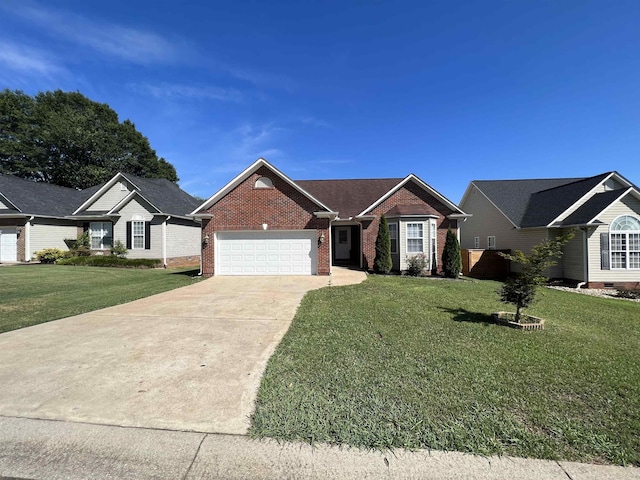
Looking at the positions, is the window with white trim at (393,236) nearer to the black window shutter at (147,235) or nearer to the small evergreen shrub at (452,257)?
the small evergreen shrub at (452,257)

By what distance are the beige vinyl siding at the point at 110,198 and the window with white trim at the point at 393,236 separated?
1809 centimetres

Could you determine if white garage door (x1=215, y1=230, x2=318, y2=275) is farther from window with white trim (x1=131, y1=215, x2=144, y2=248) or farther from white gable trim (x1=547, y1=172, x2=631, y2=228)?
white gable trim (x1=547, y1=172, x2=631, y2=228)

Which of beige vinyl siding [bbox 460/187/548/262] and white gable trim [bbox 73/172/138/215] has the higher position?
white gable trim [bbox 73/172/138/215]

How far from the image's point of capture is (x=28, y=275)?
13.5 metres

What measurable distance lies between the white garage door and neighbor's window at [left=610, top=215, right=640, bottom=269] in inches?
539

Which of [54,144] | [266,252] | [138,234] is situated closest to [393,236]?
[266,252]

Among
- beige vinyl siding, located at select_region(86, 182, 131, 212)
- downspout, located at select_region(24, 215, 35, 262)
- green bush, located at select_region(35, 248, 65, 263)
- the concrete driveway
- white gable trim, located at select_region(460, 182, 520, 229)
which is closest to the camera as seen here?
the concrete driveway

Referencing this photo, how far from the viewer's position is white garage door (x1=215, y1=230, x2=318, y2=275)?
46.0ft

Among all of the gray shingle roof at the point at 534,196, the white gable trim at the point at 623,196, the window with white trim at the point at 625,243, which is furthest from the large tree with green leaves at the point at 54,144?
the window with white trim at the point at 625,243

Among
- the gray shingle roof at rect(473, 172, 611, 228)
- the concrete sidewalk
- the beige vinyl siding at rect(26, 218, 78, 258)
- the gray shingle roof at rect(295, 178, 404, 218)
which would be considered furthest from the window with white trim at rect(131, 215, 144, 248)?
the gray shingle roof at rect(473, 172, 611, 228)

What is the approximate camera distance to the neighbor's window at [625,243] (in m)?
13.4

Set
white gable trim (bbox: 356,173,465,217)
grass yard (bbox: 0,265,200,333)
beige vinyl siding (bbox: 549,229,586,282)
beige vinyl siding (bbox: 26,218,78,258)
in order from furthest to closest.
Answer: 1. beige vinyl siding (bbox: 26,218,78,258)
2. white gable trim (bbox: 356,173,465,217)
3. beige vinyl siding (bbox: 549,229,586,282)
4. grass yard (bbox: 0,265,200,333)

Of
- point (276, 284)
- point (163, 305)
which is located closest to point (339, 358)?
point (163, 305)

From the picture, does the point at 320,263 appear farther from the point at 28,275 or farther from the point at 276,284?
the point at 28,275
